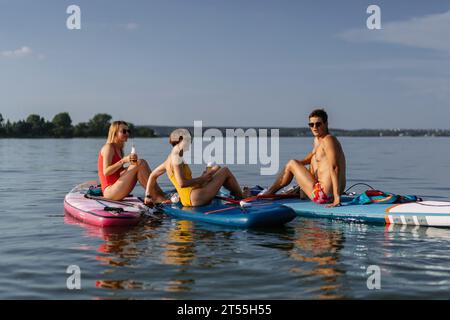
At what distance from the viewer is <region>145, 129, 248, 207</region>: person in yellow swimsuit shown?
9.97m

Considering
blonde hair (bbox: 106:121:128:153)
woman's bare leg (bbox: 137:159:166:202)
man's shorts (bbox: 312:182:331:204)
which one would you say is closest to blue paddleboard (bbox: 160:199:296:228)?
woman's bare leg (bbox: 137:159:166:202)

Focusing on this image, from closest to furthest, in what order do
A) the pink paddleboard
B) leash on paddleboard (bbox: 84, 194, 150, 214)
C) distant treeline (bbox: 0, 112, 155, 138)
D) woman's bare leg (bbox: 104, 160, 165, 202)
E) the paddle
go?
the pink paddleboard < leash on paddleboard (bbox: 84, 194, 150, 214) < the paddle < woman's bare leg (bbox: 104, 160, 165, 202) < distant treeline (bbox: 0, 112, 155, 138)

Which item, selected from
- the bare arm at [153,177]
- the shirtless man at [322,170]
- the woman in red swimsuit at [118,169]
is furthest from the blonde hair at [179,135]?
the shirtless man at [322,170]

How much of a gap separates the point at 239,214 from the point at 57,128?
5376 inches

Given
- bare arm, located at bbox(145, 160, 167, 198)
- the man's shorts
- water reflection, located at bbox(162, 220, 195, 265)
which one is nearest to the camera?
water reflection, located at bbox(162, 220, 195, 265)

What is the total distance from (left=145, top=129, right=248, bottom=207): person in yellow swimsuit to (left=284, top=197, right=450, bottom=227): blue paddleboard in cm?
179

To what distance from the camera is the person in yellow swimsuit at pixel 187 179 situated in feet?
32.7

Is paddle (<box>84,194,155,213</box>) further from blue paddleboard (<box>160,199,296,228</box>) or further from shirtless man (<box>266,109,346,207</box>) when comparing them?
shirtless man (<box>266,109,346,207</box>)

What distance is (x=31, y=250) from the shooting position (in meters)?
8.30

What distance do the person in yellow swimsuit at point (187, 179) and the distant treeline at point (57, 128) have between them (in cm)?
10787

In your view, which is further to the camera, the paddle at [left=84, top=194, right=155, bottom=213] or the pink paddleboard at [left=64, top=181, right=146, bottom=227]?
the paddle at [left=84, top=194, right=155, bottom=213]

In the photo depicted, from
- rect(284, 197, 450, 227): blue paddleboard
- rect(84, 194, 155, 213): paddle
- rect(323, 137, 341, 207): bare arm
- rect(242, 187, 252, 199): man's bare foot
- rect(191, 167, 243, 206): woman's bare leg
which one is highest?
rect(323, 137, 341, 207): bare arm

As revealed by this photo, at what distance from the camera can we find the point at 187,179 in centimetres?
1028
